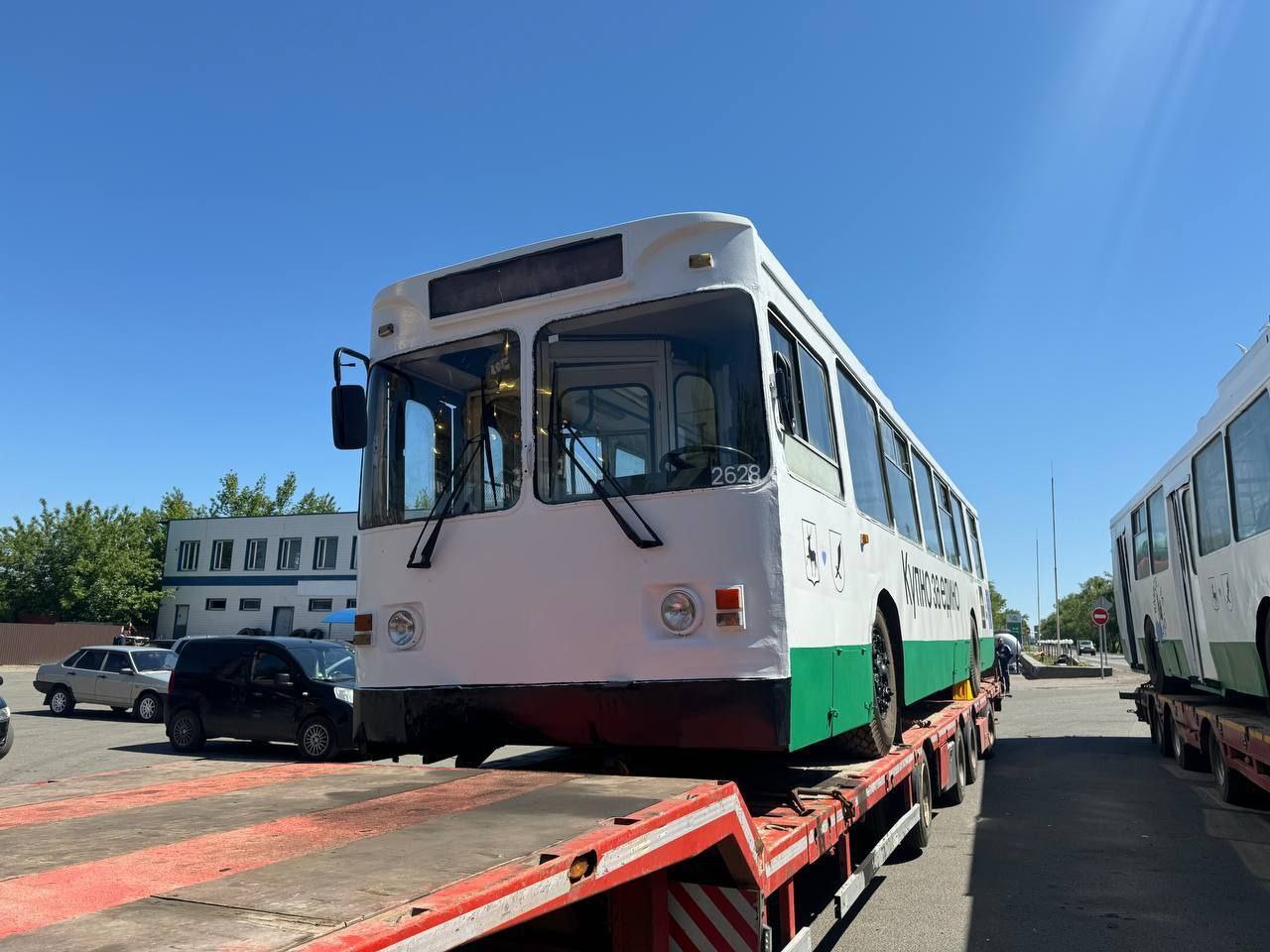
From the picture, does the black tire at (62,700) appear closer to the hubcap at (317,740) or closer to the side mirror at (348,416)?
the hubcap at (317,740)

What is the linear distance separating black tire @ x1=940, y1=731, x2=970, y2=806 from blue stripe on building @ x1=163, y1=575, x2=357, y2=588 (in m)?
39.4

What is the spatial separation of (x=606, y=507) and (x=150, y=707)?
18.7 meters

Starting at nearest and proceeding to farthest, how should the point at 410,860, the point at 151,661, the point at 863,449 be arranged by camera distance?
1. the point at 410,860
2. the point at 863,449
3. the point at 151,661

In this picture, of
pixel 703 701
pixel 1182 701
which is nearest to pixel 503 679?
pixel 703 701

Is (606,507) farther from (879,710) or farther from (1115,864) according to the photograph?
(1115,864)

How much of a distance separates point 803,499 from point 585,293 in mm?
1551

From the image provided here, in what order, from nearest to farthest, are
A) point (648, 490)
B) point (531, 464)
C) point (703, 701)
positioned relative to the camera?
point (703, 701) < point (648, 490) < point (531, 464)

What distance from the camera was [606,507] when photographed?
15.2 ft

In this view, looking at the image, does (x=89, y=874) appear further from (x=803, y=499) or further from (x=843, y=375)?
(x=843, y=375)

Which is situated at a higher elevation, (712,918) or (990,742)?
(712,918)

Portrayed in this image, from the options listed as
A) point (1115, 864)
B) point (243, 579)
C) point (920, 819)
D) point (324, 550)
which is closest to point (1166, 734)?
point (1115, 864)

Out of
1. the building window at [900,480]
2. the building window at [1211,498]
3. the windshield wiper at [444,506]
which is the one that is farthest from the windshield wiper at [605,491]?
the building window at [1211,498]

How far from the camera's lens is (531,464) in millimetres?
4938

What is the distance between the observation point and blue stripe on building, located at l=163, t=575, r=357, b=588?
4769cm
